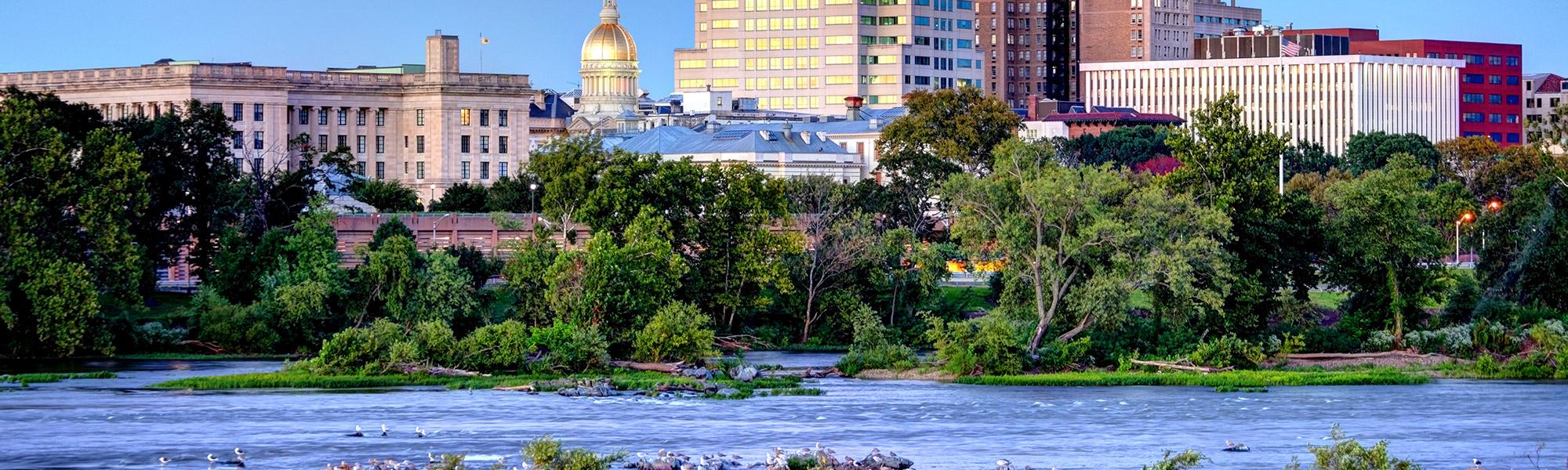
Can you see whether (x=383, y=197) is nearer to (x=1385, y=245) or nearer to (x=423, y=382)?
(x=423, y=382)

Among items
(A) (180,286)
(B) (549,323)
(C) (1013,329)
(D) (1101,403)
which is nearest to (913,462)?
(D) (1101,403)

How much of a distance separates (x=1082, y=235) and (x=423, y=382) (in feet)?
80.9

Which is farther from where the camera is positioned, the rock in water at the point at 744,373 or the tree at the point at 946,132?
the tree at the point at 946,132

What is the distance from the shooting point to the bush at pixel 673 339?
289 feet

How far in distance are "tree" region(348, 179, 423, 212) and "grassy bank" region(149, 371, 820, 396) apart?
67.4 m

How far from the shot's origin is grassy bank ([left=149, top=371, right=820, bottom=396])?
81938 mm

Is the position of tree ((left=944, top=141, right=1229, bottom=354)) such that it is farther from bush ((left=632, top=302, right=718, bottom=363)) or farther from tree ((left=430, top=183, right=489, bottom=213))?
tree ((left=430, top=183, right=489, bottom=213))

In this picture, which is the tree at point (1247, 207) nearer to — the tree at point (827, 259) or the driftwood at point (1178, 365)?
the driftwood at point (1178, 365)

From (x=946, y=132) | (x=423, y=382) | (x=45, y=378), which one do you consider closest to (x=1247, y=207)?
(x=423, y=382)

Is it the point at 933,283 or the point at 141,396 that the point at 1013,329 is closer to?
the point at 933,283

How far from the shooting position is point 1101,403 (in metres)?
78.9

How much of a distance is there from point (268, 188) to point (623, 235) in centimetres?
2963

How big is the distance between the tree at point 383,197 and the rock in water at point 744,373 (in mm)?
68734

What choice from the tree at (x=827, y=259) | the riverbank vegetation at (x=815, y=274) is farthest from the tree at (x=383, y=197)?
the tree at (x=827, y=259)
